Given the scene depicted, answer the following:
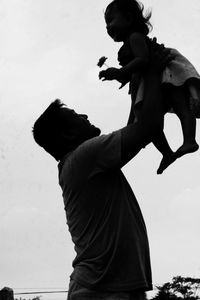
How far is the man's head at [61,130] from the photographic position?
3.49m

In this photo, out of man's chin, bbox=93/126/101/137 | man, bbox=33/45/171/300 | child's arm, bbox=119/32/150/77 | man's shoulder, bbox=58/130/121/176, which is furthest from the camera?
man's chin, bbox=93/126/101/137

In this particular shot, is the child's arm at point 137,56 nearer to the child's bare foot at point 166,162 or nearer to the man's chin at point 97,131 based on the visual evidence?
the man's chin at point 97,131

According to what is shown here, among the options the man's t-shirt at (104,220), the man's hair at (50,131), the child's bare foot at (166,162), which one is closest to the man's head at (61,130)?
the man's hair at (50,131)

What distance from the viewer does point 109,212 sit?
10.2 ft

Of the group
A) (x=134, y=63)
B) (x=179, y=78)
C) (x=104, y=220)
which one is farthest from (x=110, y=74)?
(x=104, y=220)

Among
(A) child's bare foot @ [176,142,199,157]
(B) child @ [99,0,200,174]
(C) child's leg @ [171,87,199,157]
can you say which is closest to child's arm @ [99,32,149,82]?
(B) child @ [99,0,200,174]

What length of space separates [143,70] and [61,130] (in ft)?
2.08

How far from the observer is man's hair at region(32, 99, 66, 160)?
3494mm

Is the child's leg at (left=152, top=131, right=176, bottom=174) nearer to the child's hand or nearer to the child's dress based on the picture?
the child's dress

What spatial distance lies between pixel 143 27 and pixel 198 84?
56cm

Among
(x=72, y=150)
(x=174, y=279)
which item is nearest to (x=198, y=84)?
(x=72, y=150)

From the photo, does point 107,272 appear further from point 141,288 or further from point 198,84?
point 198,84

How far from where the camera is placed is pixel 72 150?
11.5 feet

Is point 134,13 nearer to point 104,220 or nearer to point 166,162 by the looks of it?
point 166,162
